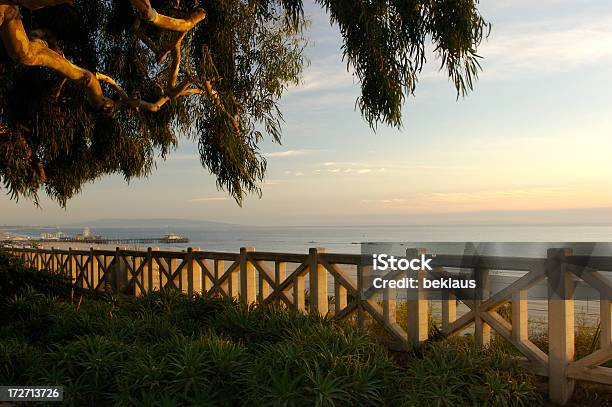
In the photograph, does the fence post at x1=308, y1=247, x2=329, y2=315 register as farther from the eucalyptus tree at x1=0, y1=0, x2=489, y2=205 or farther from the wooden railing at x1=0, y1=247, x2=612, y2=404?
the eucalyptus tree at x1=0, y1=0, x2=489, y2=205

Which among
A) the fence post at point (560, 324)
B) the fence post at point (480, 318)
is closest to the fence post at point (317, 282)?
the fence post at point (480, 318)

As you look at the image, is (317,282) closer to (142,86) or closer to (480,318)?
(480,318)

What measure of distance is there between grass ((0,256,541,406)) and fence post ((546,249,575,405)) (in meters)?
0.29

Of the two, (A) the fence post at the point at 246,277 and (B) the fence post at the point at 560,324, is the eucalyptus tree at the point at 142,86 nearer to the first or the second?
(A) the fence post at the point at 246,277

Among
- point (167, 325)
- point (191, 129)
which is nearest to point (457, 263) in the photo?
point (167, 325)

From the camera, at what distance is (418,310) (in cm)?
748

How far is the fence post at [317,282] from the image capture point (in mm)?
8656

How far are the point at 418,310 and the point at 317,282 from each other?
5.53ft

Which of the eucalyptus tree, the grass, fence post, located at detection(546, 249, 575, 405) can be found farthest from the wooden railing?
the eucalyptus tree

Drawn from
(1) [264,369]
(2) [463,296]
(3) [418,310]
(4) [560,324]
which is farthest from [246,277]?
(4) [560,324]

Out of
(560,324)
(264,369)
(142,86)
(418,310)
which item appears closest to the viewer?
(264,369)

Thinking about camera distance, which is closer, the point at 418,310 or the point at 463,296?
the point at 463,296

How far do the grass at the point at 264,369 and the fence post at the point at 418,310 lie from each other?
31cm

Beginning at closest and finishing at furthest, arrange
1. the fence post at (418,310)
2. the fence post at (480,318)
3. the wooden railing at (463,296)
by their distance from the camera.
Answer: the wooden railing at (463,296) → the fence post at (480,318) → the fence post at (418,310)
